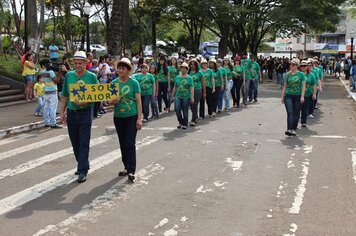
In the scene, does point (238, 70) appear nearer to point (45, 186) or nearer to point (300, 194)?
point (300, 194)

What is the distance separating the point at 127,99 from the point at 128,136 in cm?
53

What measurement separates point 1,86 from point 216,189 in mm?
13690

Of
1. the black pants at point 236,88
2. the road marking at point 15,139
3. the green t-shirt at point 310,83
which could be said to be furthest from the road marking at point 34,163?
the black pants at point 236,88

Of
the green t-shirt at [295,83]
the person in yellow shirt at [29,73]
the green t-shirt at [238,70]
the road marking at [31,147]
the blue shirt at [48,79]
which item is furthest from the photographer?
the green t-shirt at [238,70]

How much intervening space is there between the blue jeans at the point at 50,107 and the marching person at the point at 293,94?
17.9 feet

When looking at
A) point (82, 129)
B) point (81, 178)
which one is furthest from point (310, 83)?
point (81, 178)

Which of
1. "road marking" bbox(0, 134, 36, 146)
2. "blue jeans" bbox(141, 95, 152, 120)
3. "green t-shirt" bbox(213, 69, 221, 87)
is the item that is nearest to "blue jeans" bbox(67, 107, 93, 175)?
"road marking" bbox(0, 134, 36, 146)

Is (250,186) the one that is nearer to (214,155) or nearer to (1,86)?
(214,155)

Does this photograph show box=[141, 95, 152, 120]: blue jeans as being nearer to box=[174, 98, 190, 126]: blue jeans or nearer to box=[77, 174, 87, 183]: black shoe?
box=[174, 98, 190, 126]: blue jeans

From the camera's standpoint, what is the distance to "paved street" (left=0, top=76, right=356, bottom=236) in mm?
5285

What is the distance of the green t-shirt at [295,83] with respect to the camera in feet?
36.1

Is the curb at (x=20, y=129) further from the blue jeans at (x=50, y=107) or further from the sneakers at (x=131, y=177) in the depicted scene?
the sneakers at (x=131, y=177)

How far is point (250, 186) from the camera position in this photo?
687cm

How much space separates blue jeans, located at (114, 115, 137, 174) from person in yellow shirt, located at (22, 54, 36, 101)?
10201 mm
